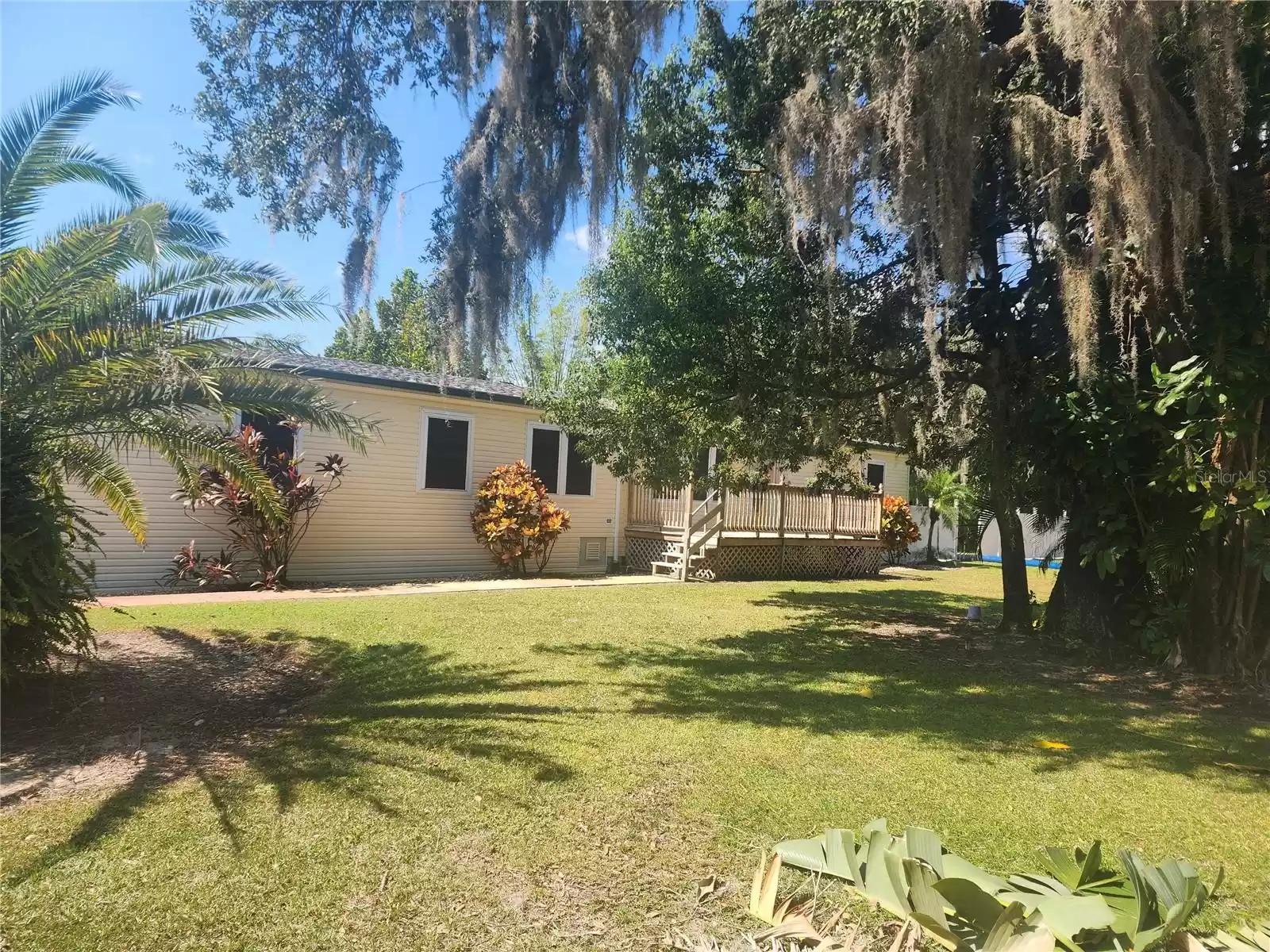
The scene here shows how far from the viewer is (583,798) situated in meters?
3.54

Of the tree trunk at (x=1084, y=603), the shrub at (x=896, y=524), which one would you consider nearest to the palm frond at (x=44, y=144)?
the tree trunk at (x=1084, y=603)

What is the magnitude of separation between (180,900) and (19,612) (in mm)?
2724

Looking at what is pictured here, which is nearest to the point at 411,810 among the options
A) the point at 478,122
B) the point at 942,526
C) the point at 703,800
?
the point at 703,800

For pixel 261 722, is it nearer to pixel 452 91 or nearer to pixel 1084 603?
pixel 452 91

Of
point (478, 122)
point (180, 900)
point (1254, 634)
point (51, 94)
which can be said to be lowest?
point (180, 900)

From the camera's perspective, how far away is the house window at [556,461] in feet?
45.0

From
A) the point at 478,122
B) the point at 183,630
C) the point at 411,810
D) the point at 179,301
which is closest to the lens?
the point at 411,810

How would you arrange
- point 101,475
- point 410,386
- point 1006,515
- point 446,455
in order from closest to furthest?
1. point 101,475
2. point 1006,515
3. point 410,386
4. point 446,455

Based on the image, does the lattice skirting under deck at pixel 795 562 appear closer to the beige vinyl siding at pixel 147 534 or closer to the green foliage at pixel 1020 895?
the beige vinyl siding at pixel 147 534

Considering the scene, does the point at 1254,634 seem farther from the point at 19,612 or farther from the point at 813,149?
the point at 19,612

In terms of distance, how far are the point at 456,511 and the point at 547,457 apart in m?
2.02

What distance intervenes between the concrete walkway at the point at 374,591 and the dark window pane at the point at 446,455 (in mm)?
1774

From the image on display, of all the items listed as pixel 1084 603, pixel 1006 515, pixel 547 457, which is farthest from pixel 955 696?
pixel 547 457

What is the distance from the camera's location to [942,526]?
21.9m
